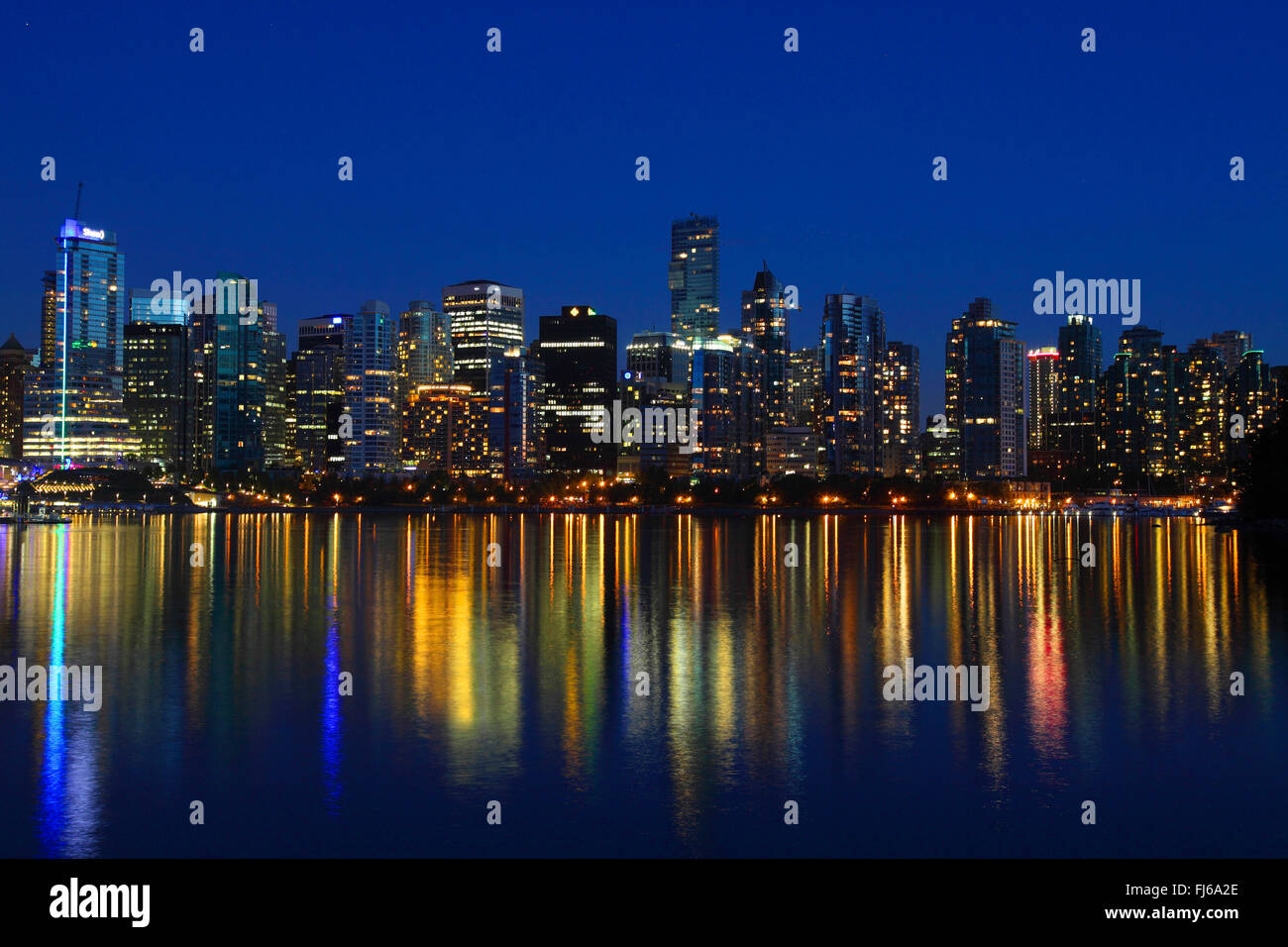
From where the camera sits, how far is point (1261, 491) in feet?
342

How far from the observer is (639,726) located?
20.0 m

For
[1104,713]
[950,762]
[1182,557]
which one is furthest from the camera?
[1182,557]

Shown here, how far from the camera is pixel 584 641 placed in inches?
1180

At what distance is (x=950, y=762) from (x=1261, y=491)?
9962 centimetres

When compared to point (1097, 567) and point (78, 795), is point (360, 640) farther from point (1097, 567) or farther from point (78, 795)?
point (1097, 567)

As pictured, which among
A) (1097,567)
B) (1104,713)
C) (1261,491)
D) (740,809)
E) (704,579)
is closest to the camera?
(740,809)

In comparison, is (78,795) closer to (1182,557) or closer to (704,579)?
(704,579)

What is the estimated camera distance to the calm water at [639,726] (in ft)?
48.2

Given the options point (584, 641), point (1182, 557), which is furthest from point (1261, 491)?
point (584, 641)

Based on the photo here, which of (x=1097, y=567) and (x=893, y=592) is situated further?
(x=1097, y=567)

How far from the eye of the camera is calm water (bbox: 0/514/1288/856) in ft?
48.2

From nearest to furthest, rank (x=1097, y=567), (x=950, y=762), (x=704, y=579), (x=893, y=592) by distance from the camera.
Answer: (x=950, y=762) < (x=893, y=592) < (x=704, y=579) < (x=1097, y=567)
